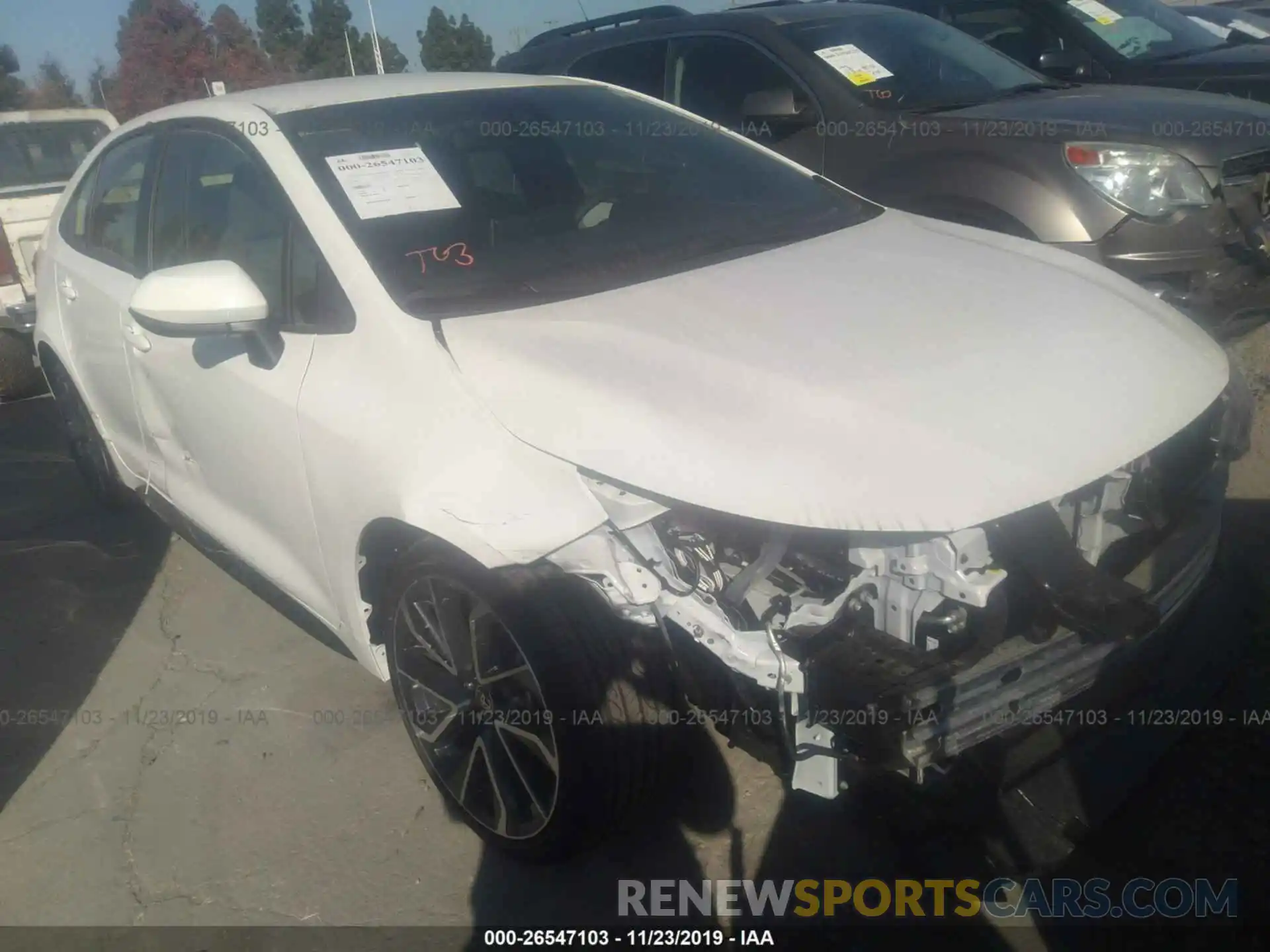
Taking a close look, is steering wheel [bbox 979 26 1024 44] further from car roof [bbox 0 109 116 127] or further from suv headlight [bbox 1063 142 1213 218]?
car roof [bbox 0 109 116 127]

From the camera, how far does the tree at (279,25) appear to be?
130ft

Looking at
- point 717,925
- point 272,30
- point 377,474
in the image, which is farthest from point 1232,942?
point 272,30

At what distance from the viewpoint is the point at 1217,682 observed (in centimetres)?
264

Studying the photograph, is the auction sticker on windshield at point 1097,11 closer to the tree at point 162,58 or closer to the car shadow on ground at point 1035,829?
the car shadow on ground at point 1035,829

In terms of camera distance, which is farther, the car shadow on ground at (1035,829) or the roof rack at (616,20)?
the roof rack at (616,20)

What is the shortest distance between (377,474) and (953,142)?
319 cm

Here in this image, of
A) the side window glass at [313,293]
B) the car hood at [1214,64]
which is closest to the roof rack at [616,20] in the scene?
the car hood at [1214,64]

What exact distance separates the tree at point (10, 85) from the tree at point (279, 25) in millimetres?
8343

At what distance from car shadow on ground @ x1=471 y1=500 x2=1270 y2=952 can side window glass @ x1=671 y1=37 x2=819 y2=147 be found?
291 cm

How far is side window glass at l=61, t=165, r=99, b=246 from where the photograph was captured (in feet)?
13.2

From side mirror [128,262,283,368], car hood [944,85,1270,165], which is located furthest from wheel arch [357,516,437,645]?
car hood [944,85,1270,165]

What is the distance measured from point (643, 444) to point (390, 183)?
3.85 feet

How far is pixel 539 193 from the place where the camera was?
311 cm

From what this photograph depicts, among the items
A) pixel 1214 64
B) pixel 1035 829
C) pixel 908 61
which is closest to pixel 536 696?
pixel 1035 829
